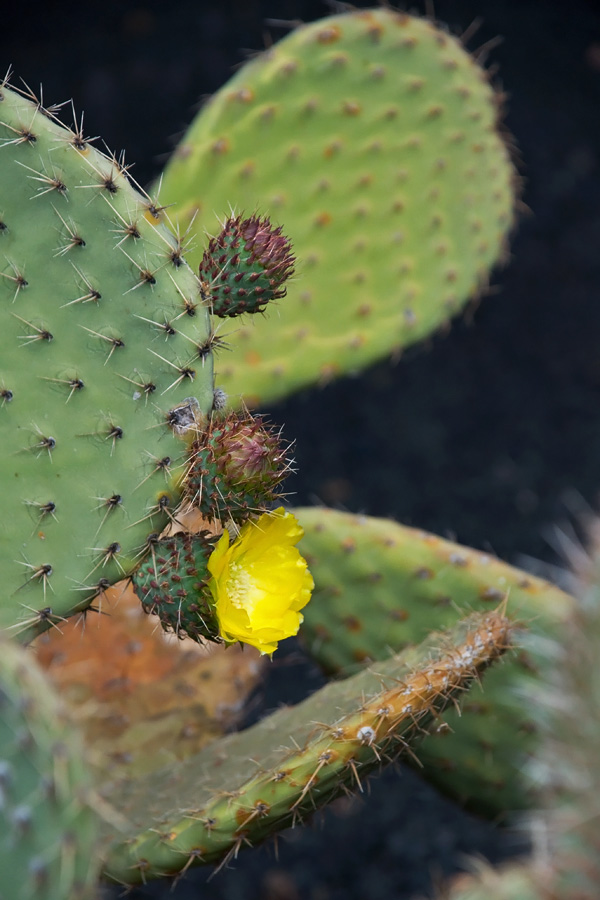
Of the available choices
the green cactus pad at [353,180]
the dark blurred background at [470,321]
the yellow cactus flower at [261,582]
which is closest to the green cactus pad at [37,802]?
the yellow cactus flower at [261,582]

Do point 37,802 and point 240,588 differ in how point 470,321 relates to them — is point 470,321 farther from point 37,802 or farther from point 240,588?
point 37,802

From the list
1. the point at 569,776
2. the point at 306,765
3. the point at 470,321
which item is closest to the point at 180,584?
the point at 306,765

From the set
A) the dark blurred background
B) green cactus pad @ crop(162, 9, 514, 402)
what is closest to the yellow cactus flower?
green cactus pad @ crop(162, 9, 514, 402)

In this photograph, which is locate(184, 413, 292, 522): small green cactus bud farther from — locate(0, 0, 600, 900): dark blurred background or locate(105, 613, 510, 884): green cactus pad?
locate(0, 0, 600, 900): dark blurred background

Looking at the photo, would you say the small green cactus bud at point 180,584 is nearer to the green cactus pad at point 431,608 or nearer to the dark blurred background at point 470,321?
the green cactus pad at point 431,608

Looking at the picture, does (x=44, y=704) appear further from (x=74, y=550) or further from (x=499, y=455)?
(x=499, y=455)

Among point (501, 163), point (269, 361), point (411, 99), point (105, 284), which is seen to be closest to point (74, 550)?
point (105, 284)
